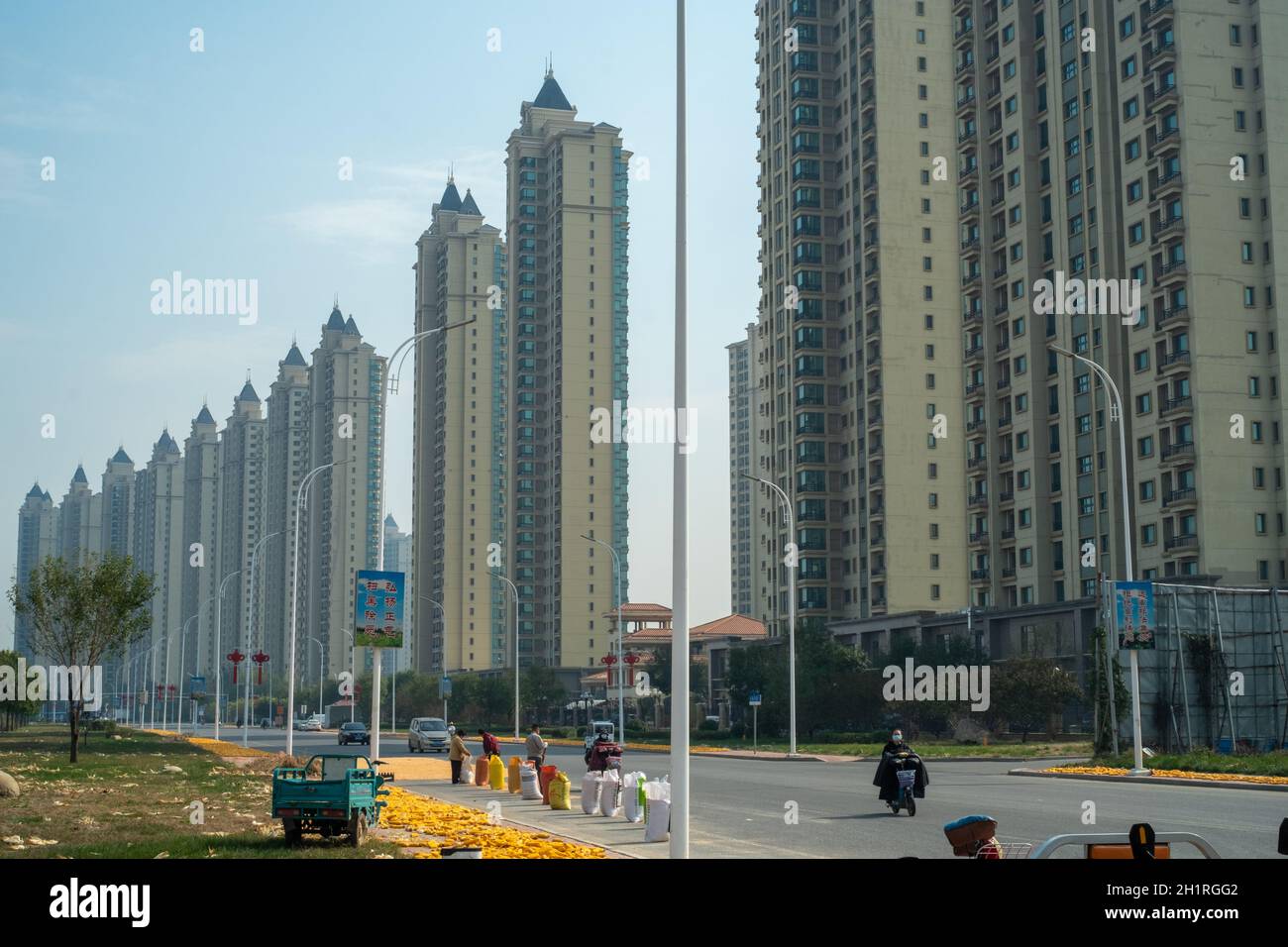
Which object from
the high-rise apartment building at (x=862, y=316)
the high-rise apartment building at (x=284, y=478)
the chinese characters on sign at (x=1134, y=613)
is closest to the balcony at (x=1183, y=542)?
the high-rise apartment building at (x=862, y=316)

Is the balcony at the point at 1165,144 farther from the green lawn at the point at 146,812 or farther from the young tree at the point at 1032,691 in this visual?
the green lawn at the point at 146,812

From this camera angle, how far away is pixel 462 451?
16725 centimetres

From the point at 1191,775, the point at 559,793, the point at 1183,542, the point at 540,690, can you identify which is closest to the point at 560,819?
the point at 559,793

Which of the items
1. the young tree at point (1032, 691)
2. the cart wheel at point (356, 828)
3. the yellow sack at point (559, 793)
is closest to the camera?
the cart wheel at point (356, 828)

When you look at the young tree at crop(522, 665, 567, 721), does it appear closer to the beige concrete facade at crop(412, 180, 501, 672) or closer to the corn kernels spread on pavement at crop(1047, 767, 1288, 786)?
the beige concrete facade at crop(412, 180, 501, 672)

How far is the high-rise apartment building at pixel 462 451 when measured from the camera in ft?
535

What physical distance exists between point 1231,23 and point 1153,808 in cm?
6393

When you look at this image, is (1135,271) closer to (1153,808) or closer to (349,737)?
(349,737)

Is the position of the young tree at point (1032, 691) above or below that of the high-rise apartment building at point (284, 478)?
below

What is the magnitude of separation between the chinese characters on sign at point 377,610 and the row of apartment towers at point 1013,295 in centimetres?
3469

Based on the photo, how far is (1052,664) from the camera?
223 feet

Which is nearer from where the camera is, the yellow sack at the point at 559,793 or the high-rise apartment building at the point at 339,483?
the yellow sack at the point at 559,793

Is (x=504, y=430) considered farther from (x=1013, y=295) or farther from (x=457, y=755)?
(x=457, y=755)
